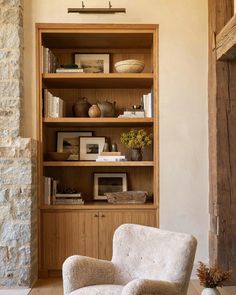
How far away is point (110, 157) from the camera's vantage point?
471 centimetres

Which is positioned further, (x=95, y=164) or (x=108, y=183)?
(x=108, y=183)

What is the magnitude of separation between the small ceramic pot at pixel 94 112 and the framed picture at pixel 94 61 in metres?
0.50

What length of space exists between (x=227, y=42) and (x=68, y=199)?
A: 2.20m

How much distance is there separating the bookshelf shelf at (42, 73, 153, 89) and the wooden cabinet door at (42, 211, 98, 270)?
4.46 feet

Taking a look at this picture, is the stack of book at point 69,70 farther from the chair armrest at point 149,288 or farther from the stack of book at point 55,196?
the chair armrest at point 149,288

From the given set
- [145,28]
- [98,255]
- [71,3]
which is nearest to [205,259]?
[98,255]

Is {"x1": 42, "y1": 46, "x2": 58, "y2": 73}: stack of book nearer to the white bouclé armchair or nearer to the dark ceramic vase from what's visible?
the dark ceramic vase

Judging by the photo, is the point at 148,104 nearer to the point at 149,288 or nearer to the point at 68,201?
the point at 68,201

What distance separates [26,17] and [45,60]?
1.50 feet

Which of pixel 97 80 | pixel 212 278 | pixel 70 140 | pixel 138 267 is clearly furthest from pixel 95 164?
pixel 212 278

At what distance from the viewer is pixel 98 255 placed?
458 cm

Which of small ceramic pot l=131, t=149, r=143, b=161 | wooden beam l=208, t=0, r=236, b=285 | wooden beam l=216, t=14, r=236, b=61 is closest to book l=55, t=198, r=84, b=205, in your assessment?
small ceramic pot l=131, t=149, r=143, b=161

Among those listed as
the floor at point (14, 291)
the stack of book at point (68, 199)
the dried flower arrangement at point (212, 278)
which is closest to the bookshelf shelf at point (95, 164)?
the stack of book at point (68, 199)

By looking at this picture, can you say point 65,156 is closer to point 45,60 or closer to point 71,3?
point 45,60
